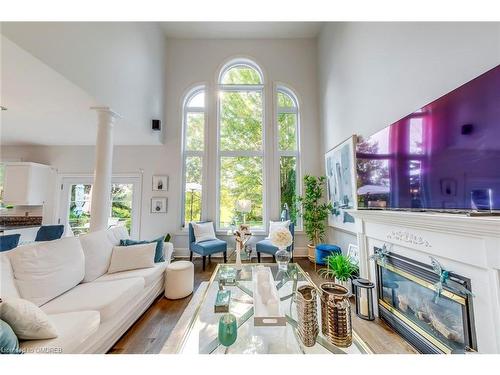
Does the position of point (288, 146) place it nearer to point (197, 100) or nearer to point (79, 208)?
point (197, 100)

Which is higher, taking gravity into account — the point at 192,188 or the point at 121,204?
the point at 192,188

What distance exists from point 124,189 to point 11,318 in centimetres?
391

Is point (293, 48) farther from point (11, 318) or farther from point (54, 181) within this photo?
point (54, 181)

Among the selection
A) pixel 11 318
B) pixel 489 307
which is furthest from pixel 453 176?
pixel 11 318

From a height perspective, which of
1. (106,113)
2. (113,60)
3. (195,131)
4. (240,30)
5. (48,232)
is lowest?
(48,232)

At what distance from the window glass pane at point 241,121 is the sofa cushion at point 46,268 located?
341 cm

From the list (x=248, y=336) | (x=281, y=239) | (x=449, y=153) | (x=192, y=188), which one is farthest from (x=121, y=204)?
(x=449, y=153)

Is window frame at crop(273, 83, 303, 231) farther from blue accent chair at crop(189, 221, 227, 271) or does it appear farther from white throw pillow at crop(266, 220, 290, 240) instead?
blue accent chair at crop(189, 221, 227, 271)

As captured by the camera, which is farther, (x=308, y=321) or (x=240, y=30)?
(x=240, y=30)

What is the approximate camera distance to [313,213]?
408 centimetres

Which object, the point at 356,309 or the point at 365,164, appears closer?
the point at 356,309

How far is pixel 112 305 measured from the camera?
1662mm

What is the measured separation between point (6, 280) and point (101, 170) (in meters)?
1.79
